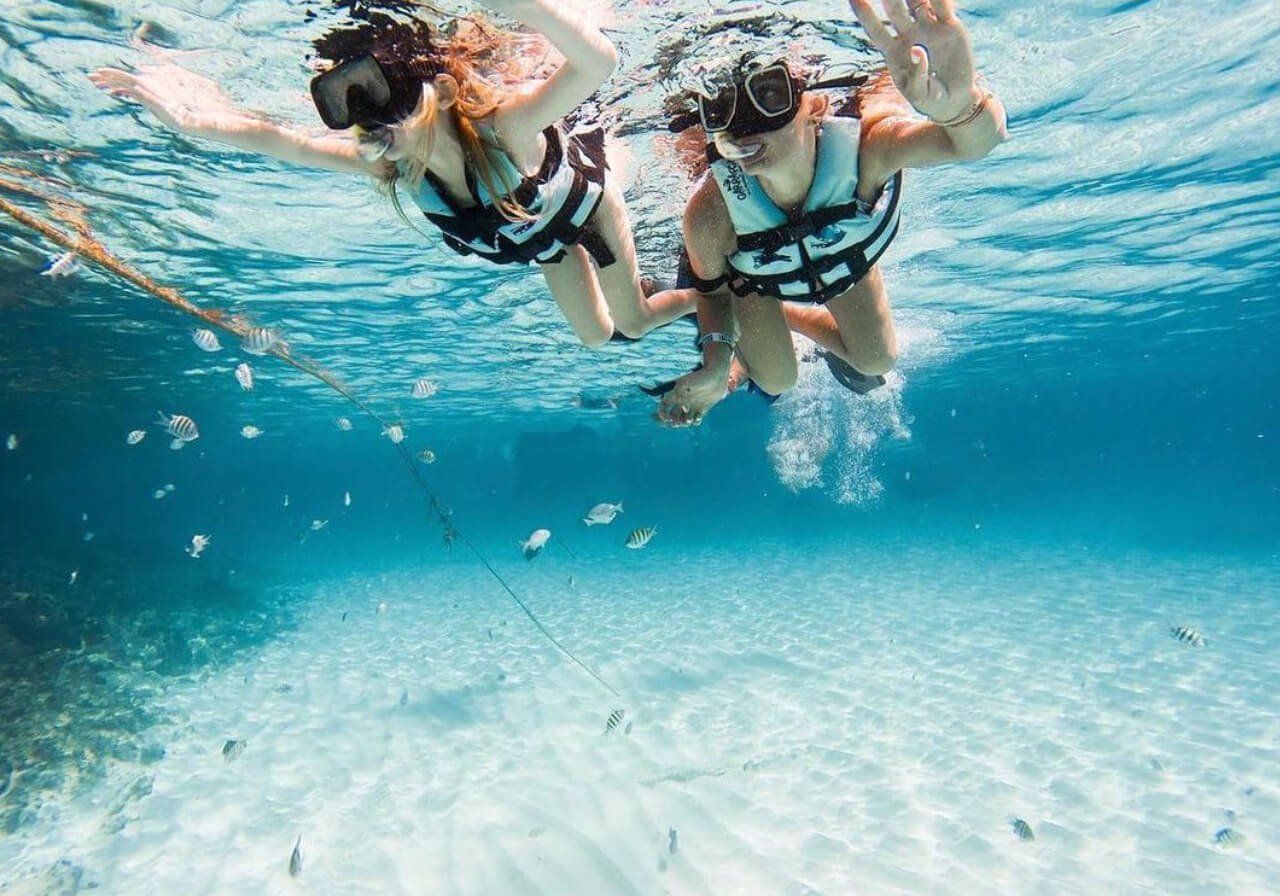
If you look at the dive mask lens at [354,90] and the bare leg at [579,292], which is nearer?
the dive mask lens at [354,90]

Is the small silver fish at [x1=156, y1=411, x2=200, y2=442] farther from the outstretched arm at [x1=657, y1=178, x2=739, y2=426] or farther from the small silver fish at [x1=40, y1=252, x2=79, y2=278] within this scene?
the outstretched arm at [x1=657, y1=178, x2=739, y2=426]

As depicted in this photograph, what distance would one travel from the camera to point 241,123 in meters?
4.57

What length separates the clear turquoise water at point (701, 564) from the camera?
802cm

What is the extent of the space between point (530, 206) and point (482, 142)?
1.77ft

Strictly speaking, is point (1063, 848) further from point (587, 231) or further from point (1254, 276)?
point (1254, 276)

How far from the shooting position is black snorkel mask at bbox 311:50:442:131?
3.57m

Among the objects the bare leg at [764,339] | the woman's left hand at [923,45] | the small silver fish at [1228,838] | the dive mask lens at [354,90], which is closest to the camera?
the woman's left hand at [923,45]

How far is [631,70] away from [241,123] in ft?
16.9

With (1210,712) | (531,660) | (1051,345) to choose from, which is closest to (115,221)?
(531,660)

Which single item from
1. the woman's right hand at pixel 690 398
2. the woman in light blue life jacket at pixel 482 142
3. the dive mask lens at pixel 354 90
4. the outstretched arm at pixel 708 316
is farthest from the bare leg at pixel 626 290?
the dive mask lens at pixel 354 90

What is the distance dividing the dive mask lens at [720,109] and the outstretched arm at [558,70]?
1.03 metres

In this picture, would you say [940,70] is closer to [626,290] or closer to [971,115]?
[971,115]

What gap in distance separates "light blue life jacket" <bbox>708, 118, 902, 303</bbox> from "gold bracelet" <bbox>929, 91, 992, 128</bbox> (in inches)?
34.7

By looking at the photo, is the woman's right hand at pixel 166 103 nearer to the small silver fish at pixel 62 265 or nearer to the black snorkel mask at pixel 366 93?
the black snorkel mask at pixel 366 93
